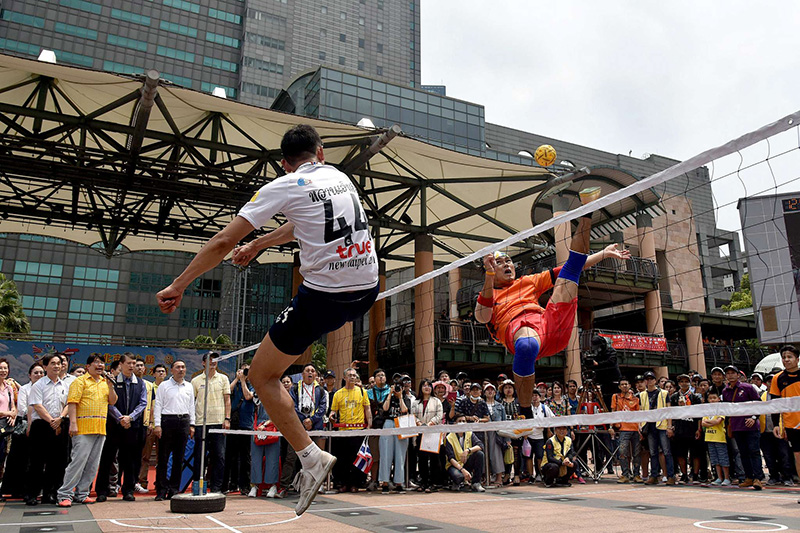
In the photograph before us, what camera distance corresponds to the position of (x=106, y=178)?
43.0 feet

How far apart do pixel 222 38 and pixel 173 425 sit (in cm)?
6599

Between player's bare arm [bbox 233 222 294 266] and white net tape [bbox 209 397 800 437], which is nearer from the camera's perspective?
white net tape [bbox 209 397 800 437]

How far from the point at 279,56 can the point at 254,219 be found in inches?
→ 2731

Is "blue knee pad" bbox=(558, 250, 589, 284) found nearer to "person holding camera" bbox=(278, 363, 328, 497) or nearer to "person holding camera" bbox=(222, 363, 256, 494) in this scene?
"person holding camera" bbox=(278, 363, 328, 497)

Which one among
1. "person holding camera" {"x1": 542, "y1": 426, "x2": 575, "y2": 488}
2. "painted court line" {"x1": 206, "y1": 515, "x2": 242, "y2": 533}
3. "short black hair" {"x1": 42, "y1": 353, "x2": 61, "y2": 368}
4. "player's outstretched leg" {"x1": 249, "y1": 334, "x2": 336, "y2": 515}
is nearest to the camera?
"player's outstretched leg" {"x1": 249, "y1": 334, "x2": 336, "y2": 515}

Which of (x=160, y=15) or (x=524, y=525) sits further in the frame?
(x=160, y=15)

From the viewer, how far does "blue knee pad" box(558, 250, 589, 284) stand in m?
4.11

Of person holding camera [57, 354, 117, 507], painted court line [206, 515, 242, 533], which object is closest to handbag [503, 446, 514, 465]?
painted court line [206, 515, 242, 533]

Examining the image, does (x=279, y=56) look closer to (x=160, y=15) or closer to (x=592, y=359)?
(x=160, y=15)

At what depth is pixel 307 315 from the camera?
9.21 ft

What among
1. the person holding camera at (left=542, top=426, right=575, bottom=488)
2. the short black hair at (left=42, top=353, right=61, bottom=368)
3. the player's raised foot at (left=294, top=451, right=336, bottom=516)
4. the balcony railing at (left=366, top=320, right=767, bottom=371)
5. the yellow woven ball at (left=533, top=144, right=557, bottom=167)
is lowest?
the person holding camera at (left=542, top=426, right=575, bottom=488)

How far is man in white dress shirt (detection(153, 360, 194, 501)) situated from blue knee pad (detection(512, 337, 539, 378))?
16.7 feet

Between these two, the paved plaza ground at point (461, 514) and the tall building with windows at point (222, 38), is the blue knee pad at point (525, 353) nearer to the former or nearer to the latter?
the paved plaza ground at point (461, 514)

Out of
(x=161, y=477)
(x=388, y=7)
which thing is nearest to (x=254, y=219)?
(x=161, y=477)
